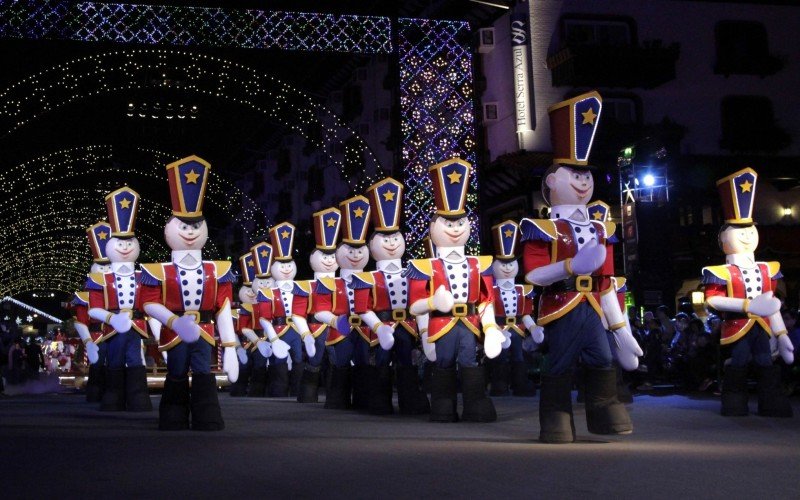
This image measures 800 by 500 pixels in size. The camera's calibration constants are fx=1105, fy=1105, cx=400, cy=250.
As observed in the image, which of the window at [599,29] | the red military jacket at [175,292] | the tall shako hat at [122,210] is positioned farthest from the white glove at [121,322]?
the window at [599,29]

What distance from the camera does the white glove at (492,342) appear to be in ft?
35.7

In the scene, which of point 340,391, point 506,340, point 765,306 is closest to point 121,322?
point 340,391

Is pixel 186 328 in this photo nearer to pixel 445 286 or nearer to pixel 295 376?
pixel 445 286

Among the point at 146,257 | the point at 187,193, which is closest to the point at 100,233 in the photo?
the point at 187,193

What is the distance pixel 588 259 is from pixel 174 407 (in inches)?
168

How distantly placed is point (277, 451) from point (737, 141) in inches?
1033

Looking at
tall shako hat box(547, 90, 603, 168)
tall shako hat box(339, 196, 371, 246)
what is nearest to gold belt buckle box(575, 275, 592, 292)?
tall shako hat box(547, 90, 603, 168)

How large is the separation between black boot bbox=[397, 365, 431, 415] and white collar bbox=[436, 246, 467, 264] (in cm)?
227

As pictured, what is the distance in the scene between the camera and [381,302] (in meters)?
13.5

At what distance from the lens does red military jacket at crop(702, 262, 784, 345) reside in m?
11.8

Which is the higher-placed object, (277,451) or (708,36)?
(708,36)

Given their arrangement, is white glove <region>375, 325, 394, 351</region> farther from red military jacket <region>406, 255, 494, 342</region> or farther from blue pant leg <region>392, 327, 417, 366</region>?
red military jacket <region>406, 255, 494, 342</region>

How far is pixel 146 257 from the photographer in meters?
50.4

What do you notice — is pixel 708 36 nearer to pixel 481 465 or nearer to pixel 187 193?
pixel 187 193
